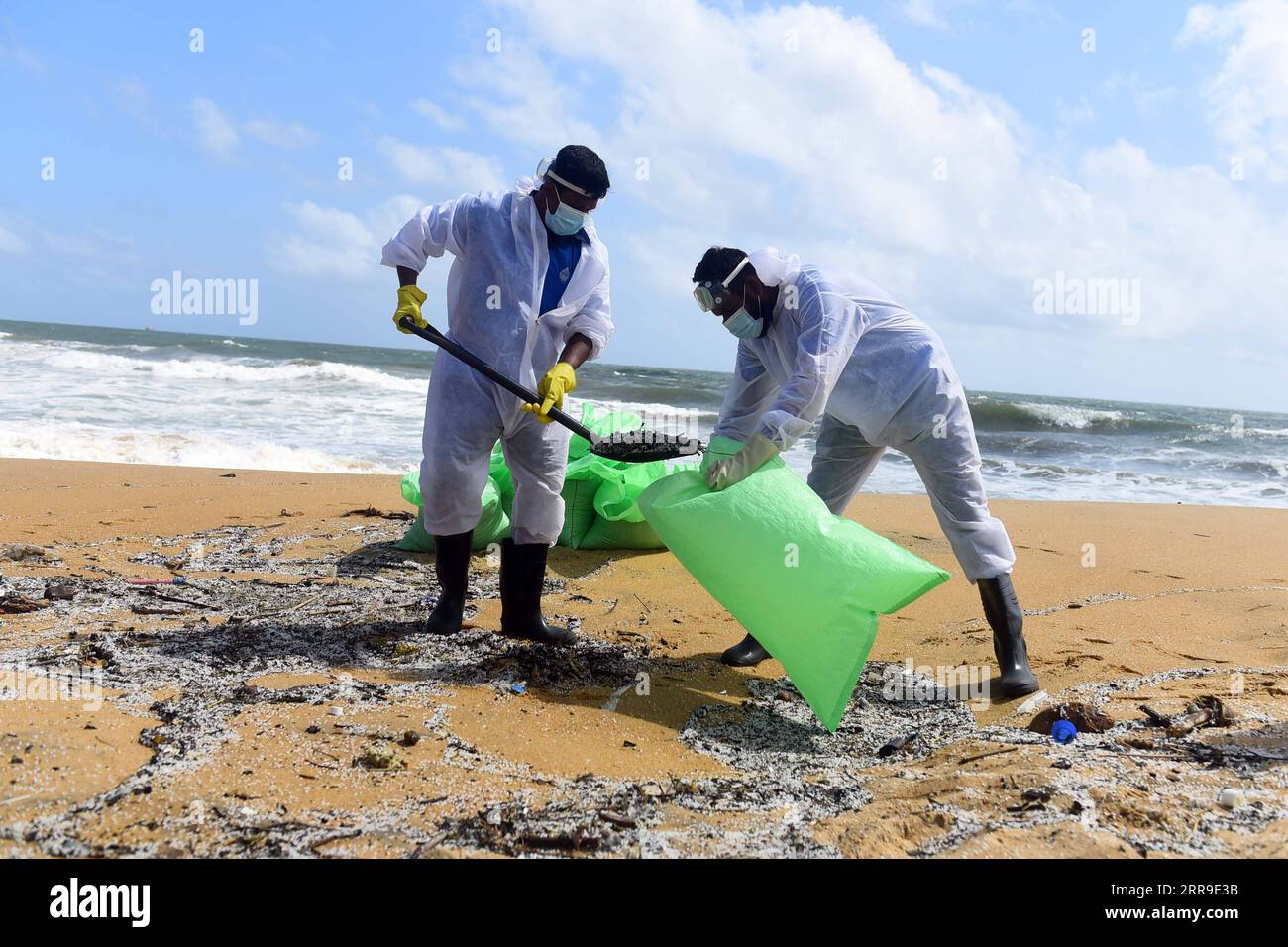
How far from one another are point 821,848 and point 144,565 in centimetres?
333

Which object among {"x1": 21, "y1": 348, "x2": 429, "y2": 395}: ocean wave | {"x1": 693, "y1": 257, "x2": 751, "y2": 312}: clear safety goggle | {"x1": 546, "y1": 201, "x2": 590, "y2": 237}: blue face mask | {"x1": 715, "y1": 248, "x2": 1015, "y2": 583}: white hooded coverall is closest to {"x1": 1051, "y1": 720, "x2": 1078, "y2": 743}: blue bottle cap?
{"x1": 715, "y1": 248, "x2": 1015, "y2": 583}: white hooded coverall

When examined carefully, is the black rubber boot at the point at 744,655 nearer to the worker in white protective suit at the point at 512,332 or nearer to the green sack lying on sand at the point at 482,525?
the worker in white protective suit at the point at 512,332

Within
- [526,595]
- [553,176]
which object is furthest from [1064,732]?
[553,176]

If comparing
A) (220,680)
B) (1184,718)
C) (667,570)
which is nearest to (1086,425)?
(667,570)

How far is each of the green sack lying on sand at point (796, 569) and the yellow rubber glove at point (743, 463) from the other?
0.03 metres

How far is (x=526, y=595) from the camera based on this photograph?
312 cm

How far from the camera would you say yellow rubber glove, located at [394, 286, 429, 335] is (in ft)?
9.49

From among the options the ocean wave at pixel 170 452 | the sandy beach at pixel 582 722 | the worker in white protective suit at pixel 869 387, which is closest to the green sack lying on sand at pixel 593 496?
the sandy beach at pixel 582 722

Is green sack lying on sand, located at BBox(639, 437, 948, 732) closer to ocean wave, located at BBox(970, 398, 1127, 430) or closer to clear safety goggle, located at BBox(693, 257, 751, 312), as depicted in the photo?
clear safety goggle, located at BBox(693, 257, 751, 312)

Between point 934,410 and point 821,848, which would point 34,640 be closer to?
point 821,848

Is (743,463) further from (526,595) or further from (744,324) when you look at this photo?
(526,595)

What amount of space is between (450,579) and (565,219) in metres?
1.25

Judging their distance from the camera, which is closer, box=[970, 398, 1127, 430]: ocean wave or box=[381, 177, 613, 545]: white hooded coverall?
box=[381, 177, 613, 545]: white hooded coverall

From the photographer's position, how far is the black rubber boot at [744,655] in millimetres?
3033
